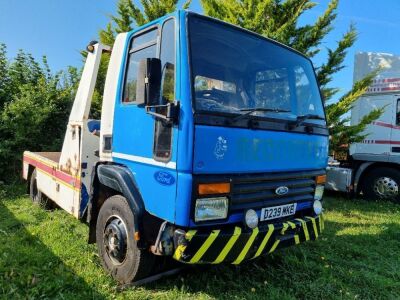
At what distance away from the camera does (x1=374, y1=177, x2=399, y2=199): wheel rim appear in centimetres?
823

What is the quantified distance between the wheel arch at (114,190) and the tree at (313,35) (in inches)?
241

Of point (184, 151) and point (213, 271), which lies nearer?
point (184, 151)

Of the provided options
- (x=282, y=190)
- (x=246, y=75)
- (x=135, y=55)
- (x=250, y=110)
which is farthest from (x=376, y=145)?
(x=135, y=55)

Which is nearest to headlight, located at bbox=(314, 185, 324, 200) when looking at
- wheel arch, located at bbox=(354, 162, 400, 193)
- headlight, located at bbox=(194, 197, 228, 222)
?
headlight, located at bbox=(194, 197, 228, 222)

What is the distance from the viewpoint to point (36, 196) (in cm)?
654

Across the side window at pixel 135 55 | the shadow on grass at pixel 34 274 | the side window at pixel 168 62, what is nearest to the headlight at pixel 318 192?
the side window at pixel 168 62

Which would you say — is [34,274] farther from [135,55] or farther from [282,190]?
[282,190]

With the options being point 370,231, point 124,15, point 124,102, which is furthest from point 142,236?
point 124,15

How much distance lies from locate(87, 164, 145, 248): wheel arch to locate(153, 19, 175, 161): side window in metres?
0.42

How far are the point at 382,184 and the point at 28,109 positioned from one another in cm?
866

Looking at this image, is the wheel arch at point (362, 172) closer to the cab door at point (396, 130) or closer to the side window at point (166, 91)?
the cab door at point (396, 130)

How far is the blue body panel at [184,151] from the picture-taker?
264 cm

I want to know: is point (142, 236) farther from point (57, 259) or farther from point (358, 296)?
point (358, 296)

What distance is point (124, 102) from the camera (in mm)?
3441
